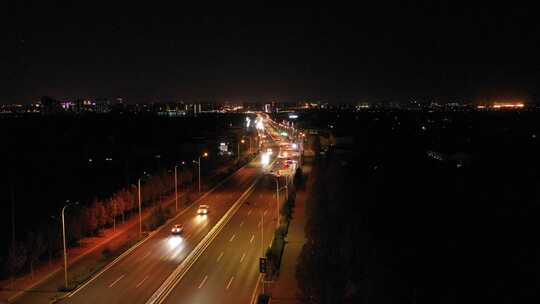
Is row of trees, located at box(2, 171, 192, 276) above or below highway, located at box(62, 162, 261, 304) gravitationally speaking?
above

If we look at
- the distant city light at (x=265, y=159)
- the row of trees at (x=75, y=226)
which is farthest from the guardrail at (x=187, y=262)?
the distant city light at (x=265, y=159)

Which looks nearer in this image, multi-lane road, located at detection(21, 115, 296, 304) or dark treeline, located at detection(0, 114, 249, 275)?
multi-lane road, located at detection(21, 115, 296, 304)

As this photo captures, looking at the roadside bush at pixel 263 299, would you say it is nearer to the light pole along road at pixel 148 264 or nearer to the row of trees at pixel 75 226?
the light pole along road at pixel 148 264

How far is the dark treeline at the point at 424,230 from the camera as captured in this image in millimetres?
19078

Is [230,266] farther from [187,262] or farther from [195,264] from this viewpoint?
[187,262]

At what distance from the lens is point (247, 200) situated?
132 feet

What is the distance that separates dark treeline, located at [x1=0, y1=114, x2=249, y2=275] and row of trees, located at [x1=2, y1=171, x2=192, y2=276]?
0.05 m

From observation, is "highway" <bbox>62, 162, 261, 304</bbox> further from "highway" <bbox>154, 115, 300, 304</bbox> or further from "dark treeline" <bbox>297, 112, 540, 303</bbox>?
"dark treeline" <bbox>297, 112, 540, 303</bbox>

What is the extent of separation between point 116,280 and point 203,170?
38.8 meters

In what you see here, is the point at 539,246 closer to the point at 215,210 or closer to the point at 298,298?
the point at 215,210

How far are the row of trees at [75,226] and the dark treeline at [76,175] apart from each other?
47 mm

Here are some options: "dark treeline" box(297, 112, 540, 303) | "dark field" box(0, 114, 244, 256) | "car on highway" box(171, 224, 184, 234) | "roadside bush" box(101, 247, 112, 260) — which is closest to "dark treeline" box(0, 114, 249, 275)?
"dark field" box(0, 114, 244, 256)

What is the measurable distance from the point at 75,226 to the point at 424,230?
2319cm

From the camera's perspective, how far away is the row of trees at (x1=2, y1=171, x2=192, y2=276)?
74.8ft
